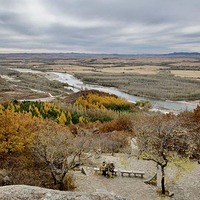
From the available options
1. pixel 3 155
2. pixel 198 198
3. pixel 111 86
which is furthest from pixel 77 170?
pixel 111 86

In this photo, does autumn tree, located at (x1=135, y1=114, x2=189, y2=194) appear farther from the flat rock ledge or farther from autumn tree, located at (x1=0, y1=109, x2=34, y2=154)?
the flat rock ledge

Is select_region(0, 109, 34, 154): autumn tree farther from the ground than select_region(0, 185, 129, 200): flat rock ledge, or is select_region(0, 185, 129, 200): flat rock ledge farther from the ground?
select_region(0, 185, 129, 200): flat rock ledge

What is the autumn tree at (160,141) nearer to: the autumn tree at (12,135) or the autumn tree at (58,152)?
the autumn tree at (58,152)

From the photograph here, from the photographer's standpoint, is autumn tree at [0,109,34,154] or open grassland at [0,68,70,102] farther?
open grassland at [0,68,70,102]

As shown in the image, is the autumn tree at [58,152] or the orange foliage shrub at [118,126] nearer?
the autumn tree at [58,152]

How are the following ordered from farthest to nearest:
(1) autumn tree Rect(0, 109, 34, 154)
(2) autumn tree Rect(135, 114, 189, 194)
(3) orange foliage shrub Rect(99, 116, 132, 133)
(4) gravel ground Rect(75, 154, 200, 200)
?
1. (3) orange foliage shrub Rect(99, 116, 132, 133)
2. (1) autumn tree Rect(0, 109, 34, 154)
3. (4) gravel ground Rect(75, 154, 200, 200)
4. (2) autumn tree Rect(135, 114, 189, 194)

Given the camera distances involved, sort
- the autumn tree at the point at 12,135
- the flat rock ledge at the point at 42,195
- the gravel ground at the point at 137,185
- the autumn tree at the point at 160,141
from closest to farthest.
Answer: the flat rock ledge at the point at 42,195 < the autumn tree at the point at 160,141 < the gravel ground at the point at 137,185 < the autumn tree at the point at 12,135

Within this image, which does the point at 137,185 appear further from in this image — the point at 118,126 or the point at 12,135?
the point at 118,126

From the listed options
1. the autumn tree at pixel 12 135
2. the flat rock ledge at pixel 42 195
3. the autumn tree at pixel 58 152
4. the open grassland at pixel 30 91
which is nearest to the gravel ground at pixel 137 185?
the autumn tree at pixel 58 152

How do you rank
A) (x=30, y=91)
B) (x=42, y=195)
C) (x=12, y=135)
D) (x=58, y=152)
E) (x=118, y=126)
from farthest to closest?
(x=30, y=91), (x=118, y=126), (x=12, y=135), (x=58, y=152), (x=42, y=195)

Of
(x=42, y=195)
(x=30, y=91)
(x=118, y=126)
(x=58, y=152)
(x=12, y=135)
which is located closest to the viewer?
(x=42, y=195)

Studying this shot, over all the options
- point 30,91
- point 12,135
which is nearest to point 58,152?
point 12,135

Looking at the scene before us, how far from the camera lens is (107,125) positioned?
31.3 meters

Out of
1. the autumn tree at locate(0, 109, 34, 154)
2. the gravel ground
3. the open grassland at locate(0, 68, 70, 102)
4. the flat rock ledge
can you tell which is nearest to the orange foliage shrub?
the gravel ground
